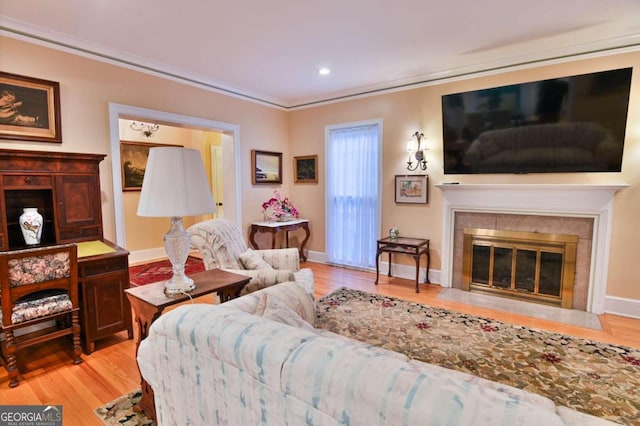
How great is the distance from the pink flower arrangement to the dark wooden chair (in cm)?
297

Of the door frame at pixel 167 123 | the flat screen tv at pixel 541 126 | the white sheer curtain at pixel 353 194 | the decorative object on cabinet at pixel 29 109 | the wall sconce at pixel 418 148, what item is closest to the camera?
the decorative object on cabinet at pixel 29 109

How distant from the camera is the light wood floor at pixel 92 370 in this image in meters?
2.06

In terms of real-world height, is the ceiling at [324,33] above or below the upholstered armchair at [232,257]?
above

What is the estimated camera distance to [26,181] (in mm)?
2631

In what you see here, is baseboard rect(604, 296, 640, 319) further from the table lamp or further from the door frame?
the door frame

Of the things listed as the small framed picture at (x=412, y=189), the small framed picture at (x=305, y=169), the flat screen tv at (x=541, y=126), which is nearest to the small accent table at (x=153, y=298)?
the small framed picture at (x=412, y=189)

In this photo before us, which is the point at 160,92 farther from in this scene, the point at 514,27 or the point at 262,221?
the point at 514,27

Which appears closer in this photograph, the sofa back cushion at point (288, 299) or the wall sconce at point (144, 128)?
the sofa back cushion at point (288, 299)

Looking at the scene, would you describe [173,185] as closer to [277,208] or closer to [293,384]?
[293,384]

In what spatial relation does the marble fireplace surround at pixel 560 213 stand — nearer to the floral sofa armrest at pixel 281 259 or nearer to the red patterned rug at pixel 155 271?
the floral sofa armrest at pixel 281 259

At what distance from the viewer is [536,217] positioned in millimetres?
3594

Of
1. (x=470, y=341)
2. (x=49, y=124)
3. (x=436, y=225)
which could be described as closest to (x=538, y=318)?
(x=470, y=341)

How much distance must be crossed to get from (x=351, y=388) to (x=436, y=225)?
3.73 meters

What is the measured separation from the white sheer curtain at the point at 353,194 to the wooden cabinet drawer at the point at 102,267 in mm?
3098
